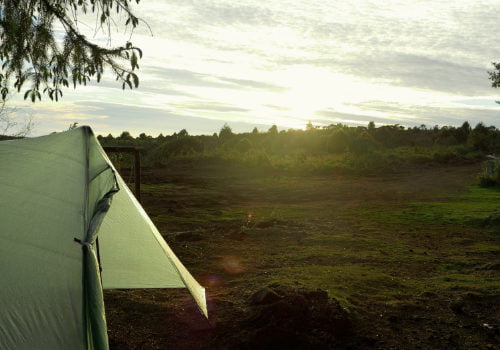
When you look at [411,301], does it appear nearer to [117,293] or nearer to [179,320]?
[179,320]

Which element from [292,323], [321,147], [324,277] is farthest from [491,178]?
[321,147]

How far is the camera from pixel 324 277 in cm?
637

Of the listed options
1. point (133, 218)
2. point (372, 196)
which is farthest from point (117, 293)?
point (372, 196)

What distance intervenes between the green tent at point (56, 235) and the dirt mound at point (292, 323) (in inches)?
21.0

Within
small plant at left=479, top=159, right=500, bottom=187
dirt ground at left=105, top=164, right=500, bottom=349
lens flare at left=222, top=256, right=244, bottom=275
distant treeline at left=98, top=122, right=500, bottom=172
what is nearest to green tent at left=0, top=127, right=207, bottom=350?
dirt ground at left=105, top=164, right=500, bottom=349

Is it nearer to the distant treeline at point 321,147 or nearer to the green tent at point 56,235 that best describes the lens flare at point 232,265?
the green tent at point 56,235

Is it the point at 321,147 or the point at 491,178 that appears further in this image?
the point at 321,147

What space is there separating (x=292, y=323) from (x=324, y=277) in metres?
1.93

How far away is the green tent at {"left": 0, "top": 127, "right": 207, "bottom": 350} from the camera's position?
315 centimetres

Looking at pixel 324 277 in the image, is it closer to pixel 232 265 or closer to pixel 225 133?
pixel 232 265

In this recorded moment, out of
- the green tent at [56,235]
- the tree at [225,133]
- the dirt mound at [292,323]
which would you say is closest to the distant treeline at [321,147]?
the tree at [225,133]

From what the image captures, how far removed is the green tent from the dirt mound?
0.53 meters

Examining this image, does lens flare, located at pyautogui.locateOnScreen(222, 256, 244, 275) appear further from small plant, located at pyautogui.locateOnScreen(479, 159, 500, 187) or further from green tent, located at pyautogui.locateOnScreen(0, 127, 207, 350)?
small plant, located at pyautogui.locateOnScreen(479, 159, 500, 187)

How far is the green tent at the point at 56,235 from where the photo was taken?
3.15 m
